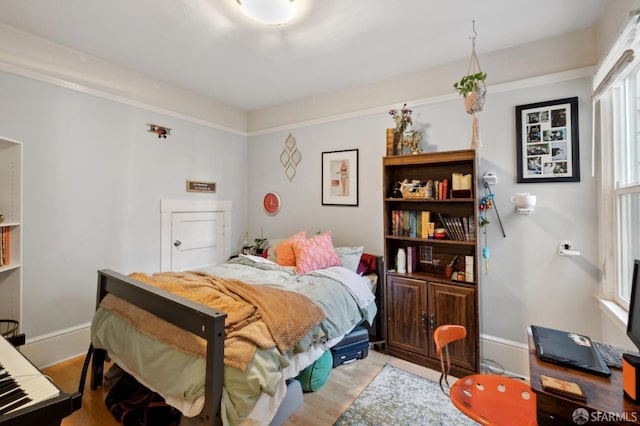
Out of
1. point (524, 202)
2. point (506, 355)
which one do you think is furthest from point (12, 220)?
point (506, 355)

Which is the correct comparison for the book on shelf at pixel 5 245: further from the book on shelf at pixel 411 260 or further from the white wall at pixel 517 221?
the book on shelf at pixel 411 260

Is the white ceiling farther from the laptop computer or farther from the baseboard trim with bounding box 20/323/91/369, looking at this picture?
the baseboard trim with bounding box 20/323/91/369

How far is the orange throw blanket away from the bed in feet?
0.05

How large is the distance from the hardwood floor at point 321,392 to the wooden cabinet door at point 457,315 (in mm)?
266

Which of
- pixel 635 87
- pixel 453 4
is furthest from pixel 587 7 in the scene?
pixel 453 4

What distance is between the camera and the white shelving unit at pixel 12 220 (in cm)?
204

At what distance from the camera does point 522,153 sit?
2.46 m

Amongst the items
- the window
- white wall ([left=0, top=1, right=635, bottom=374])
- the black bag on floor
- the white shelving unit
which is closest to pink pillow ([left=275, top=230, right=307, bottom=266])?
white wall ([left=0, top=1, right=635, bottom=374])

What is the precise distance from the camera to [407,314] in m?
2.69

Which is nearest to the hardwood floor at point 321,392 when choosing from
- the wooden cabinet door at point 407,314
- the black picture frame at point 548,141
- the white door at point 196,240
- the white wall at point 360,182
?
the wooden cabinet door at point 407,314

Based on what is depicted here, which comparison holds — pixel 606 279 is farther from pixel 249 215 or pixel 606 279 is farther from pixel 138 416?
pixel 249 215

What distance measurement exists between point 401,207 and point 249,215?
7.47ft

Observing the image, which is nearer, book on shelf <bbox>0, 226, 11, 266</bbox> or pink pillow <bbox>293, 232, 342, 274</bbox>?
book on shelf <bbox>0, 226, 11, 266</bbox>

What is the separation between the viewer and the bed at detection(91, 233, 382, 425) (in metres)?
1.38
